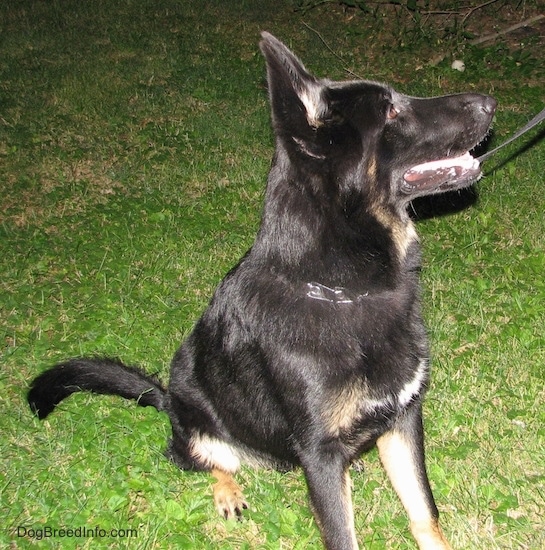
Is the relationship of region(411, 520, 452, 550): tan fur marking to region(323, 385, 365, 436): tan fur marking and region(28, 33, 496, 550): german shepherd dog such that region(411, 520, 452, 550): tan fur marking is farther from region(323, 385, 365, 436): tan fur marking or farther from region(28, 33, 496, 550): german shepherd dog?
region(323, 385, 365, 436): tan fur marking

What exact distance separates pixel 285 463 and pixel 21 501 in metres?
1.43

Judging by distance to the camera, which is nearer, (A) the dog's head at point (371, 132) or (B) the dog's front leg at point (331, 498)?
(A) the dog's head at point (371, 132)

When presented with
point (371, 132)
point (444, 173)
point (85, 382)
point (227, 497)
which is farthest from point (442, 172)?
point (85, 382)

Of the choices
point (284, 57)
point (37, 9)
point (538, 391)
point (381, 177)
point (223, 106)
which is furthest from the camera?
point (37, 9)

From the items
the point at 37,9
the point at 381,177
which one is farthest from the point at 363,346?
the point at 37,9

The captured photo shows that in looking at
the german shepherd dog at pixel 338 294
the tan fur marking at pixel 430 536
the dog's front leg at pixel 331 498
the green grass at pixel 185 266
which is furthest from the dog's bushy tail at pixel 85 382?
the tan fur marking at pixel 430 536

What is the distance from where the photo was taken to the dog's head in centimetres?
254

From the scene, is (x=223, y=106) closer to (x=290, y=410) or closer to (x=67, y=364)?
(x=67, y=364)

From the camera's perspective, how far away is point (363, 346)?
9.38 ft

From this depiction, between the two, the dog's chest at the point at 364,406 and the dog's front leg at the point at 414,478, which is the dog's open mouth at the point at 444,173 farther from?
the dog's front leg at the point at 414,478

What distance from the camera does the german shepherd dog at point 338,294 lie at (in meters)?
2.71

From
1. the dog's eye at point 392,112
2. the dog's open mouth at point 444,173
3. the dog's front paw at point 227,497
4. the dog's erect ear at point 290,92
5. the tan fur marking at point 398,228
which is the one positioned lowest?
the dog's front paw at point 227,497

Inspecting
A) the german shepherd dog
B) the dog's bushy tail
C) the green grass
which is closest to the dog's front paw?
the green grass

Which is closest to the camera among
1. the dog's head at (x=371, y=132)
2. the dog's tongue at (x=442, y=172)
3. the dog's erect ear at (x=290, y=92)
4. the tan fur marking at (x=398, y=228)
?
the dog's erect ear at (x=290, y=92)
